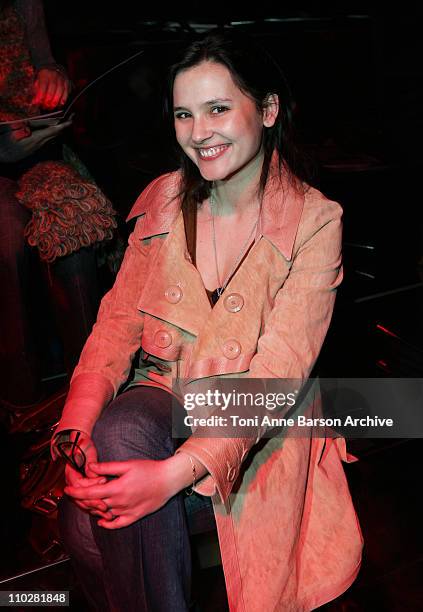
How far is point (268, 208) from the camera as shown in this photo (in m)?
1.34

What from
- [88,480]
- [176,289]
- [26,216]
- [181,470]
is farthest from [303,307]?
[26,216]

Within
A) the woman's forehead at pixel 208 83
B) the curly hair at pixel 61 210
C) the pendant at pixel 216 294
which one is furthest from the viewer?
the curly hair at pixel 61 210

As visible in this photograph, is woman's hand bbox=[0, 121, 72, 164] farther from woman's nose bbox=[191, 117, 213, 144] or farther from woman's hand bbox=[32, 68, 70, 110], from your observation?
woman's nose bbox=[191, 117, 213, 144]

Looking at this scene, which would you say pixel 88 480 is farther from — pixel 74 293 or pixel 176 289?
pixel 74 293

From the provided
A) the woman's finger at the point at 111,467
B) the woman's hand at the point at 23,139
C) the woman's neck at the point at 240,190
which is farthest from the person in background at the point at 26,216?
the woman's finger at the point at 111,467

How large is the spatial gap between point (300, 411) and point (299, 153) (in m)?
0.55

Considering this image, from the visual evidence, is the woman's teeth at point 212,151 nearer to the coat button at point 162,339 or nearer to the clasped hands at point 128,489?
the coat button at point 162,339

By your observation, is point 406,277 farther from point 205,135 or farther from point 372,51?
point 205,135

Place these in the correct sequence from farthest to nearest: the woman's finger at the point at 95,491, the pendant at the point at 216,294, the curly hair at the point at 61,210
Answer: the curly hair at the point at 61,210 < the pendant at the point at 216,294 < the woman's finger at the point at 95,491

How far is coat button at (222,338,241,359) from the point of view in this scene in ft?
4.13

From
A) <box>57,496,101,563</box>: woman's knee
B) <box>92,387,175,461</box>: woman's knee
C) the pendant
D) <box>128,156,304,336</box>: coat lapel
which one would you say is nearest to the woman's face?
<box>128,156,304,336</box>: coat lapel

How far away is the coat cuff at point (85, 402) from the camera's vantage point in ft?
4.11

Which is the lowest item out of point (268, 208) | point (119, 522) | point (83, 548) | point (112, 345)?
point (83, 548)

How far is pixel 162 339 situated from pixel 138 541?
0.39 metres
